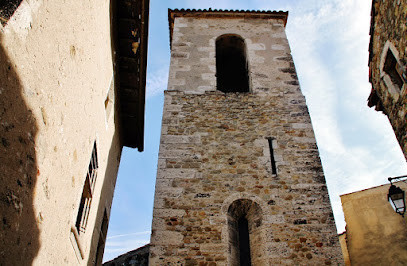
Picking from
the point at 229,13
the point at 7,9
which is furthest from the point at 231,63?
the point at 7,9

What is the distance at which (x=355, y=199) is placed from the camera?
9078mm

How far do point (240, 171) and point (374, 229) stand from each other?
4.95m

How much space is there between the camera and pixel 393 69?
4.93m

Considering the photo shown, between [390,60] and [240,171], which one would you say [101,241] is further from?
[390,60]

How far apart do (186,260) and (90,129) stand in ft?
7.22

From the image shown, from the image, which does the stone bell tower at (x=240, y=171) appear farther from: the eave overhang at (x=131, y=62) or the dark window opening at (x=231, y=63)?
the eave overhang at (x=131, y=62)

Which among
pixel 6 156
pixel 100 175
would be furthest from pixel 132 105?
pixel 6 156

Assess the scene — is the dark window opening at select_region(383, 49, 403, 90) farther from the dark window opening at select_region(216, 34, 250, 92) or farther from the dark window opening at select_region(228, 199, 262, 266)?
the dark window opening at select_region(216, 34, 250, 92)

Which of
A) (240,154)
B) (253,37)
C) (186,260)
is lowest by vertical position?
(186,260)

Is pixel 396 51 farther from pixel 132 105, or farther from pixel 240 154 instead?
pixel 132 105

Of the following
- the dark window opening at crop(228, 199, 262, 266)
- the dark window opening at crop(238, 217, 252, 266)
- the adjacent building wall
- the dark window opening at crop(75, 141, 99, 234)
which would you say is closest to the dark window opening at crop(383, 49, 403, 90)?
the dark window opening at crop(228, 199, 262, 266)

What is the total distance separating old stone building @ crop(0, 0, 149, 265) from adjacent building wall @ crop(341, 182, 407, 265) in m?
6.49

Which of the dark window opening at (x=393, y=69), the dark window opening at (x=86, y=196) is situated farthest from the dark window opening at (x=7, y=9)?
the dark window opening at (x=393, y=69)

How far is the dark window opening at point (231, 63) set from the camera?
27.8 ft
